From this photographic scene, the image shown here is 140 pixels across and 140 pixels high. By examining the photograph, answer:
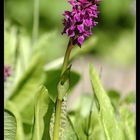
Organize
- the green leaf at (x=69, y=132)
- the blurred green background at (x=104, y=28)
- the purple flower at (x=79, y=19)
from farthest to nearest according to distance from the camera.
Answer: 1. the blurred green background at (x=104, y=28)
2. the green leaf at (x=69, y=132)
3. the purple flower at (x=79, y=19)

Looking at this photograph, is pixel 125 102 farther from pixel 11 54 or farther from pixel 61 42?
pixel 61 42

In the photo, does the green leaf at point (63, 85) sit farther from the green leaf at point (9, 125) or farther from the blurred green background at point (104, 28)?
the blurred green background at point (104, 28)

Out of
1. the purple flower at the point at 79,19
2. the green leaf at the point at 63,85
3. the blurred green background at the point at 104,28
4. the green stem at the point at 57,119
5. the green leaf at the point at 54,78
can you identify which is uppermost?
the blurred green background at the point at 104,28

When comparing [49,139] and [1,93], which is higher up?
[1,93]

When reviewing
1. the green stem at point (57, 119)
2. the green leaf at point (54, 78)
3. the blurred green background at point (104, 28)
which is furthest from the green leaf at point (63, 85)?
the blurred green background at point (104, 28)

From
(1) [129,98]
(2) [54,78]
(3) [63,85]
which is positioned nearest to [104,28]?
(2) [54,78]

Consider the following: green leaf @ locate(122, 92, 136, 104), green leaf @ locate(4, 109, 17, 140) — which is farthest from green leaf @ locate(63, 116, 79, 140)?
green leaf @ locate(122, 92, 136, 104)

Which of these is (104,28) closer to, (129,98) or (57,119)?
(129,98)

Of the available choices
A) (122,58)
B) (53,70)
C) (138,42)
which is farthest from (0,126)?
(122,58)
